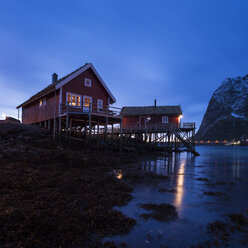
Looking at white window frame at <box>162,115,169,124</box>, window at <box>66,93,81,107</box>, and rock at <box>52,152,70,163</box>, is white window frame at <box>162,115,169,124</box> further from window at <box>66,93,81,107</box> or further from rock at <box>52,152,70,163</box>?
rock at <box>52,152,70,163</box>

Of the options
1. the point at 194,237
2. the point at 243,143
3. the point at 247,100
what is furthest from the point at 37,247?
the point at 247,100

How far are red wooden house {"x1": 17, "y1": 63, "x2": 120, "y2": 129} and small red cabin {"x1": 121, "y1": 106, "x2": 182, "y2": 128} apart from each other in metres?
14.6

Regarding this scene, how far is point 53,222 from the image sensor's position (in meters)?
3.97

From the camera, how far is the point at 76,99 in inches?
828

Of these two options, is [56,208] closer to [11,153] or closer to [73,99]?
[11,153]

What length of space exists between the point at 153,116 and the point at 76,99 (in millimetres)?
21951

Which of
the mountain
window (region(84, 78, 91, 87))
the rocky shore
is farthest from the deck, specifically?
the mountain

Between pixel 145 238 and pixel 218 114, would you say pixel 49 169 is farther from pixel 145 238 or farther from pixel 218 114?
pixel 218 114

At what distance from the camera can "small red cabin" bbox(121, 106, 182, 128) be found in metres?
37.5

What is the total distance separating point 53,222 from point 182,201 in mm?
4611

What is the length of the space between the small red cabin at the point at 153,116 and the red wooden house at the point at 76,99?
14.6m

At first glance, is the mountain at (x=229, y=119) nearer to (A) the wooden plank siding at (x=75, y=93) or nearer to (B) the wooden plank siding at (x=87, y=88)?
(B) the wooden plank siding at (x=87, y=88)

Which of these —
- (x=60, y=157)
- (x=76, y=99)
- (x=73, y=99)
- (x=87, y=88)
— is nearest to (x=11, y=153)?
(x=60, y=157)

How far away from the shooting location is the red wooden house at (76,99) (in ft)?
63.3
